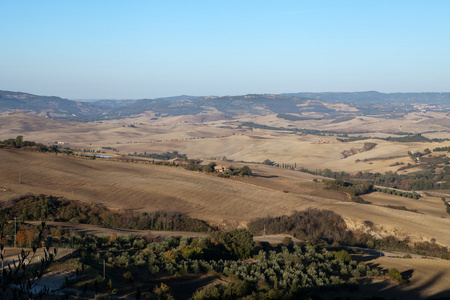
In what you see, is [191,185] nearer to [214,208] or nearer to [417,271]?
[214,208]

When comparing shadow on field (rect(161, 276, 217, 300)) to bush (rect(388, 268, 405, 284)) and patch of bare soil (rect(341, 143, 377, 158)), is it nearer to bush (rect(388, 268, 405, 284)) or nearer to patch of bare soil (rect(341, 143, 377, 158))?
bush (rect(388, 268, 405, 284))

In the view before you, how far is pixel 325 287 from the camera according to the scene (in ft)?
73.6

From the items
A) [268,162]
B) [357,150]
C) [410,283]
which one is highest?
[410,283]

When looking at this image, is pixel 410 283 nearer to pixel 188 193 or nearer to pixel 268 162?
pixel 188 193

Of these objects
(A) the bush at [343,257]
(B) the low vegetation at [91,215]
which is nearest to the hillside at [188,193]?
(B) the low vegetation at [91,215]

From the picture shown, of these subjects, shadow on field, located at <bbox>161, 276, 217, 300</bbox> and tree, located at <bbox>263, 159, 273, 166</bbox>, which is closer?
shadow on field, located at <bbox>161, 276, 217, 300</bbox>

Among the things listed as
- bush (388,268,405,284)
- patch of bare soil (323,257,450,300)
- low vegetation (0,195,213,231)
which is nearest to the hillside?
low vegetation (0,195,213,231)

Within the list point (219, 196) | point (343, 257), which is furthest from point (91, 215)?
point (343, 257)

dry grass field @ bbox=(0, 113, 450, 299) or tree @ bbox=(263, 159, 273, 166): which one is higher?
dry grass field @ bbox=(0, 113, 450, 299)

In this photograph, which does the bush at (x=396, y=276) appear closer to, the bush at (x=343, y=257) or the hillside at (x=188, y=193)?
the bush at (x=343, y=257)

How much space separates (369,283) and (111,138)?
166 metres

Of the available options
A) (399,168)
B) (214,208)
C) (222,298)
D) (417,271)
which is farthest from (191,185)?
(399,168)

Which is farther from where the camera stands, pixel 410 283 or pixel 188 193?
pixel 188 193

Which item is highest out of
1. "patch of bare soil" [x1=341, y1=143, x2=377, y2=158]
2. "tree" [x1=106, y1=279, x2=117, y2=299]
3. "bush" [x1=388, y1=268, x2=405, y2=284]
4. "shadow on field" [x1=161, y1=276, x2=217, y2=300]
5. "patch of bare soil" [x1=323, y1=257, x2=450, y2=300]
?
"tree" [x1=106, y1=279, x2=117, y2=299]
